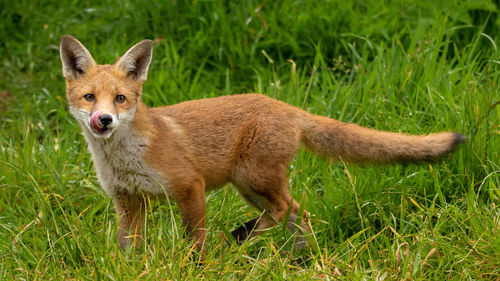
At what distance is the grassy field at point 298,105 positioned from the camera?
4082 mm

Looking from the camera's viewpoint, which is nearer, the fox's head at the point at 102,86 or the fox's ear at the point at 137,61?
the fox's head at the point at 102,86

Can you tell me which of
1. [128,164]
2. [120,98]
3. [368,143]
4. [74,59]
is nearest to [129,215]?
[128,164]

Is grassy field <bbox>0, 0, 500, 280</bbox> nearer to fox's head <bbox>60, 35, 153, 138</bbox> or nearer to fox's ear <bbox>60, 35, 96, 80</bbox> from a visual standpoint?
fox's head <bbox>60, 35, 153, 138</bbox>

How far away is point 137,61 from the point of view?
463 centimetres

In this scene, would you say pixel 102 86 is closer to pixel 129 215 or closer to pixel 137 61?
pixel 137 61

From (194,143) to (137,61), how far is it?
697 mm

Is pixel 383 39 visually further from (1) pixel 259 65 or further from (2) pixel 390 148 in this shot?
(2) pixel 390 148

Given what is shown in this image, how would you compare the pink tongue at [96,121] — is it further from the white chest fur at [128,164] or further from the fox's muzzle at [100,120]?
the white chest fur at [128,164]

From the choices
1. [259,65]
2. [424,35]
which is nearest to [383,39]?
[424,35]

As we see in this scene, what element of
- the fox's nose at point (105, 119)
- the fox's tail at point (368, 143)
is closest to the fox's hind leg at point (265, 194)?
the fox's tail at point (368, 143)

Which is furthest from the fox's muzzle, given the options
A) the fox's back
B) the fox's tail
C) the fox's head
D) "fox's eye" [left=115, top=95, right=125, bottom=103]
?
the fox's tail

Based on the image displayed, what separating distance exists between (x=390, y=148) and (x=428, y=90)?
1.17 metres

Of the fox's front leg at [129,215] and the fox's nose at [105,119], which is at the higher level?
the fox's nose at [105,119]

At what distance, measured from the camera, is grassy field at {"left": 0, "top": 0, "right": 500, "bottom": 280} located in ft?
13.4
